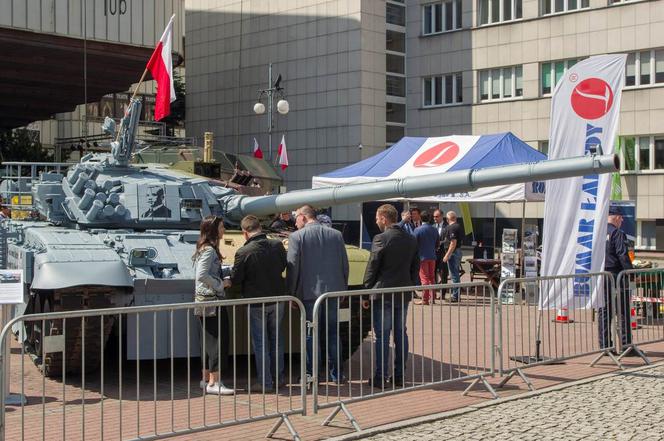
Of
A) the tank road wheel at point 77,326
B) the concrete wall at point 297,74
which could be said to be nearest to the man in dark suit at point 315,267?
the tank road wheel at point 77,326

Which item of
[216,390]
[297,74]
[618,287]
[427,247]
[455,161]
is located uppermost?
[297,74]

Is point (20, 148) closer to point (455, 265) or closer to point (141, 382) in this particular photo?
point (455, 265)

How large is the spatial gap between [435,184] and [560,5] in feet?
87.8

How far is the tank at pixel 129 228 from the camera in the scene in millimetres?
9141

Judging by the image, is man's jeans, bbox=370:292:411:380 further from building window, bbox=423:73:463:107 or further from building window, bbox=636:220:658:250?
building window, bbox=423:73:463:107

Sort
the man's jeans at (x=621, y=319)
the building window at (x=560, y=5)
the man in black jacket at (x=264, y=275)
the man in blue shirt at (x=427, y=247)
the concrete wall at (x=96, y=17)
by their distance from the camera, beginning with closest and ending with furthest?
the man in black jacket at (x=264, y=275) → the man's jeans at (x=621, y=319) → the man in blue shirt at (x=427, y=247) → the concrete wall at (x=96, y=17) → the building window at (x=560, y=5)

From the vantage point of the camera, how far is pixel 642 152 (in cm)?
3309

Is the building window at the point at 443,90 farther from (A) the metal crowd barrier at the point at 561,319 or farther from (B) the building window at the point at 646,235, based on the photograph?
(A) the metal crowd barrier at the point at 561,319

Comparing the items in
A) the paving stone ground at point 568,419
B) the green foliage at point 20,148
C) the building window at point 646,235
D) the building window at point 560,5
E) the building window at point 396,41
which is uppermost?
the building window at point 560,5

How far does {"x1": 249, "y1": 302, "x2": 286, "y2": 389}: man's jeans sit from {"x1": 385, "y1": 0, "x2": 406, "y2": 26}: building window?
31.0 metres

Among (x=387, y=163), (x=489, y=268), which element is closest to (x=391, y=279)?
(x=387, y=163)

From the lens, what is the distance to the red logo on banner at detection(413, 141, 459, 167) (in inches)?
725

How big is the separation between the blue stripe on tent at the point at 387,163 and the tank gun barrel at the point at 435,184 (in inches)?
287

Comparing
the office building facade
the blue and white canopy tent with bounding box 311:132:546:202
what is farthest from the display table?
the office building facade
